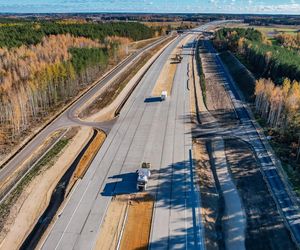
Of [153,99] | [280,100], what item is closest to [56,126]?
[153,99]

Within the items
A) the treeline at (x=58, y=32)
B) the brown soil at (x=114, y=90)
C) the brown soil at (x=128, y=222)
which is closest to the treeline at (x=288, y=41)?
the brown soil at (x=114, y=90)

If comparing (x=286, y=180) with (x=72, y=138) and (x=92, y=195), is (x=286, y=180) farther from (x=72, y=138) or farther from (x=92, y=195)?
(x=72, y=138)

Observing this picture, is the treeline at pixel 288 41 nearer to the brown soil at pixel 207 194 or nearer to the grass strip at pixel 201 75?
the grass strip at pixel 201 75

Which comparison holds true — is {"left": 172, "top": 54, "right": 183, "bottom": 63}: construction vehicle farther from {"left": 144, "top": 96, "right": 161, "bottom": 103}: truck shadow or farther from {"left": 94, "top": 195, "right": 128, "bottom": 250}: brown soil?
{"left": 94, "top": 195, "right": 128, "bottom": 250}: brown soil

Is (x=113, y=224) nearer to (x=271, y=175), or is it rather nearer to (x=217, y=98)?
(x=271, y=175)

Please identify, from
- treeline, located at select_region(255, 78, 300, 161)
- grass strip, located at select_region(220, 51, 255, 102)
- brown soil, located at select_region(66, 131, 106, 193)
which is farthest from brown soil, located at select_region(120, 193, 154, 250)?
grass strip, located at select_region(220, 51, 255, 102)
